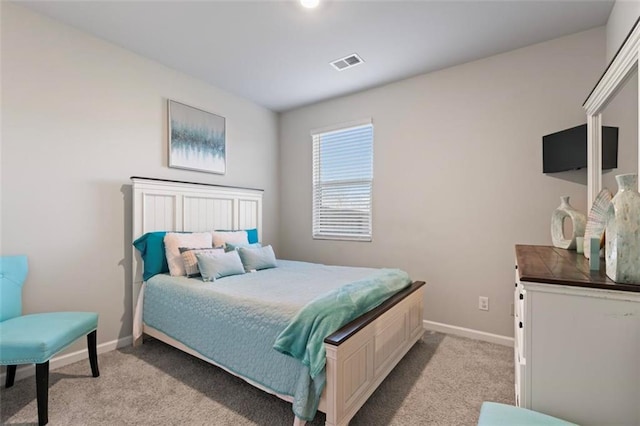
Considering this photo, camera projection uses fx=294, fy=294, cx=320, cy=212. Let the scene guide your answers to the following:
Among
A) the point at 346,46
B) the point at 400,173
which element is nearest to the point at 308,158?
the point at 400,173

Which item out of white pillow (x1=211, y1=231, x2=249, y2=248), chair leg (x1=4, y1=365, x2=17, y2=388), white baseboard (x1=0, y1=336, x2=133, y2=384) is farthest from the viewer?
white pillow (x1=211, y1=231, x2=249, y2=248)

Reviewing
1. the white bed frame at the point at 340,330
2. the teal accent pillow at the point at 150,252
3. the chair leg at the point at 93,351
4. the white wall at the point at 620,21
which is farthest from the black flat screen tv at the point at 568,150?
the chair leg at the point at 93,351

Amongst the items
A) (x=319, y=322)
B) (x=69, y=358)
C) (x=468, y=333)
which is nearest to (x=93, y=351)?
(x=69, y=358)

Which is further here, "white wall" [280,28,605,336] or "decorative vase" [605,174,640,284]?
"white wall" [280,28,605,336]

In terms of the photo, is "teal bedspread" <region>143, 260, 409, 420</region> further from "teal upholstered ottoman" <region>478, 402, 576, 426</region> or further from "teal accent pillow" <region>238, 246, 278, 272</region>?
"teal upholstered ottoman" <region>478, 402, 576, 426</region>

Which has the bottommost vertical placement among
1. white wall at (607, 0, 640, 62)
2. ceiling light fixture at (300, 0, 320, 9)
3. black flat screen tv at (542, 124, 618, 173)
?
black flat screen tv at (542, 124, 618, 173)

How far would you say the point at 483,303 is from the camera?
2859 millimetres

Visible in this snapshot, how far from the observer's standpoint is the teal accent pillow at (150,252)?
2.67 metres

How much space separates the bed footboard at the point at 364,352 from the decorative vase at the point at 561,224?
114 cm

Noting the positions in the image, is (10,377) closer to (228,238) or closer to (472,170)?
(228,238)

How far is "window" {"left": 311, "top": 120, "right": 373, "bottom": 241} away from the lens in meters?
3.59

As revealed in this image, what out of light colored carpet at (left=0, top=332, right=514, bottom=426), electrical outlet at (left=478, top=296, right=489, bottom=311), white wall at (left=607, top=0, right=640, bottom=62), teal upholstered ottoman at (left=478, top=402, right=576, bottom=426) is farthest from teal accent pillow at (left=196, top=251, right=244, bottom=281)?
white wall at (left=607, top=0, right=640, bottom=62)

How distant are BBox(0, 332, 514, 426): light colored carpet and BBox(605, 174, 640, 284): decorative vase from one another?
1233 mm

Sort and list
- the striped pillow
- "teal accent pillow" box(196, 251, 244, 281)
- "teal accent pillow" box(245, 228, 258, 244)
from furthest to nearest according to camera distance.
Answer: "teal accent pillow" box(245, 228, 258, 244), the striped pillow, "teal accent pillow" box(196, 251, 244, 281)
